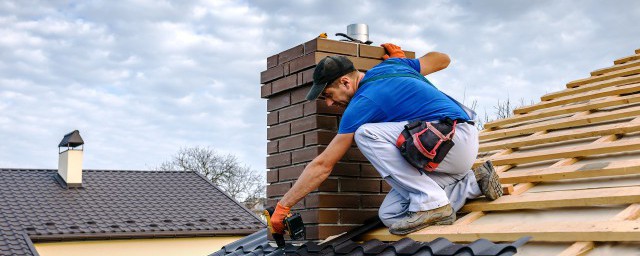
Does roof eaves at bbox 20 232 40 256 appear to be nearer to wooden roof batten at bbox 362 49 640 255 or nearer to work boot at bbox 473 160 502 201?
wooden roof batten at bbox 362 49 640 255

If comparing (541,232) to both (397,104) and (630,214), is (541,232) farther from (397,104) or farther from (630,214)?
(397,104)

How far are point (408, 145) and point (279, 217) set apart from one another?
1.04 meters

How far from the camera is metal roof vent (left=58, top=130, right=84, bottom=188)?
20737 millimetres

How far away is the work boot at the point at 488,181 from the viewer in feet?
14.2

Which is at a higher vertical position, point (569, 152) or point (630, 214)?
point (569, 152)

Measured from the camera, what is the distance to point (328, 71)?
4473 mm

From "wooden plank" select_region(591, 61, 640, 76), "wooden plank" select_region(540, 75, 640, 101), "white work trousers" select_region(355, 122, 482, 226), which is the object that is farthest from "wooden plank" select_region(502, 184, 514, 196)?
"wooden plank" select_region(591, 61, 640, 76)

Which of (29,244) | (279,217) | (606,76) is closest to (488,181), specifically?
(279,217)

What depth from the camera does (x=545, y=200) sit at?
13.1ft

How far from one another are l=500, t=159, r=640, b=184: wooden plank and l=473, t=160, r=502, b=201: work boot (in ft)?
1.02

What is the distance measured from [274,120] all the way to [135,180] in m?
17.3

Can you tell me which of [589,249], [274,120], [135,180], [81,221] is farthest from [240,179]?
[589,249]

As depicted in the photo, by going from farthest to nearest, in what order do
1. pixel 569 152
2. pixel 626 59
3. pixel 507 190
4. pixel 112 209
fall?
pixel 112 209 < pixel 626 59 < pixel 569 152 < pixel 507 190

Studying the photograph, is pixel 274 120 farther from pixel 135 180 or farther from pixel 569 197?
pixel 135 180
